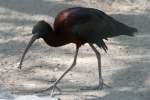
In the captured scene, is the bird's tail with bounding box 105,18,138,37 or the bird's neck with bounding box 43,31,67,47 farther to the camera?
the bird's tail with bounding box 105,18,138,37

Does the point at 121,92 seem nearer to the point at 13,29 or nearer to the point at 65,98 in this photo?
the point at 65,98

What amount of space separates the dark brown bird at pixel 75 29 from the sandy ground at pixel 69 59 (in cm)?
27

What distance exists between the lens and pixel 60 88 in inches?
250

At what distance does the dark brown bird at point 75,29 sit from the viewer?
19.7 feet

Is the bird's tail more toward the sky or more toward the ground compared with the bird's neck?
more toward the sky

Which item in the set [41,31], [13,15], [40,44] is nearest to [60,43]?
[41,31]

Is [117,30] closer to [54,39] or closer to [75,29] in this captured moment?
[75,29]

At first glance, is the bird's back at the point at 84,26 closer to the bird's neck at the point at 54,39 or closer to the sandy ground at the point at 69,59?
the bird's neck at the point at 54,39

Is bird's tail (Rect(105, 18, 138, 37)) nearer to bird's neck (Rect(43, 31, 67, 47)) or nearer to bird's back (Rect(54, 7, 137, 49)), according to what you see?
bird's back (Rect(54, 7, 137, 49))

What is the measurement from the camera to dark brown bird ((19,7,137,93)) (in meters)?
6.01

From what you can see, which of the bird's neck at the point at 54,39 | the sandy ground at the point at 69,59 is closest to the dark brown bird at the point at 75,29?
the bird's neck at the point at 54,39

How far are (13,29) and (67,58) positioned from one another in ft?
Result: 4.76

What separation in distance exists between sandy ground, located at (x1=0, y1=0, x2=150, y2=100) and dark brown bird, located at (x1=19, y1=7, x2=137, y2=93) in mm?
265

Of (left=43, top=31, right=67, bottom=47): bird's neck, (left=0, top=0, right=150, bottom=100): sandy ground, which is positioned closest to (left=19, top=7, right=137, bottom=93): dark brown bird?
(left=43, top=31, right=67, bottom=47): bird's neck
